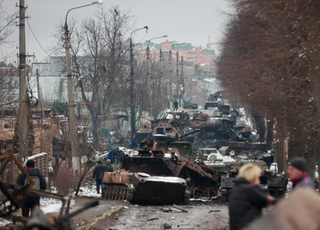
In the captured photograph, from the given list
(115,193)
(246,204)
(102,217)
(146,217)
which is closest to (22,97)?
(115,193)

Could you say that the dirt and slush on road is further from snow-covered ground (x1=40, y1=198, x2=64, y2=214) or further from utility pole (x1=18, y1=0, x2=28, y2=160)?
utility pole (x1=18, y1=0, x2=28, y2=160)

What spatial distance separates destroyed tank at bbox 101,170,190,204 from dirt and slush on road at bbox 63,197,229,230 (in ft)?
0.90

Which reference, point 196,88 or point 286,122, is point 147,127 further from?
point 196,88

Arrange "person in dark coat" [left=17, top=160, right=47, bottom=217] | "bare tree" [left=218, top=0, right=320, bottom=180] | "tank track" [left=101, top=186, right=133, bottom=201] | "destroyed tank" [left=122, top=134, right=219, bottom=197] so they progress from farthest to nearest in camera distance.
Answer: "destroyed tank" [left=122, top=134, right=219, bottom=197] → "tank track" [left=101, top=186, right=133, bottom=201] → "bare tree" [left=218, top=0, right=320, bottom=180] → "person in dark coat" [left=17, top=160, right=47, bottom=217]

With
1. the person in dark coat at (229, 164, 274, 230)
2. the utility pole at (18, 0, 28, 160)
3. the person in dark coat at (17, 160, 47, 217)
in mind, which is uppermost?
the utility pole at (18, 0, 28, 160)

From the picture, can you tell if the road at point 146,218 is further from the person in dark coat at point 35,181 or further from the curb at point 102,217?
the person in dark coat at point 35,181

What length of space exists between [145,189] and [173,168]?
9.58 feet

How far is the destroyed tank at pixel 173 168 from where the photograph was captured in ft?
52.7

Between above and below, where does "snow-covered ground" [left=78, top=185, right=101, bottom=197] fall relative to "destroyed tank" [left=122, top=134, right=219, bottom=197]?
below

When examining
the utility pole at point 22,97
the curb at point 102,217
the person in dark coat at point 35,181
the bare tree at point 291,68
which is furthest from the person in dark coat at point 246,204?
the utility pole at point 22,97

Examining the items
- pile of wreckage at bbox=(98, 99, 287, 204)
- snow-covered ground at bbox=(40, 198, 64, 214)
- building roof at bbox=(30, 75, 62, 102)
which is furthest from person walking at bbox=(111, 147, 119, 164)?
building roof at bbox=(30, 75, 62, 102)

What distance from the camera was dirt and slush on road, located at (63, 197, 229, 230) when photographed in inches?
395

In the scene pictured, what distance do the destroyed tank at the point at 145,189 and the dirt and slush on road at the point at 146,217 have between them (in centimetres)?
28

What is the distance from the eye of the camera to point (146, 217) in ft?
37.6
